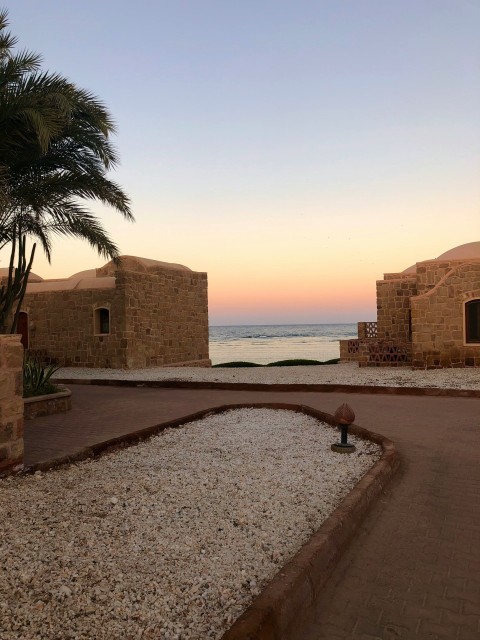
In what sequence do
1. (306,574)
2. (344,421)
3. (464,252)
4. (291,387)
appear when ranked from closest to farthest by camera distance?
(306,574) < (344,421) < (291,387) < (464,252)

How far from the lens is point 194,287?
73.2 ft

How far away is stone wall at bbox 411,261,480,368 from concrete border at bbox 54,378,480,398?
469 cm

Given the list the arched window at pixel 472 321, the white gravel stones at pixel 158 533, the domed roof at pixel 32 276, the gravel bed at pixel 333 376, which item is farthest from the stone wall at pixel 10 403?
the domed roof at pixel 32 276

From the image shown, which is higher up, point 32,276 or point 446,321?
point 32,276

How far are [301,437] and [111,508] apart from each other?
3351mm

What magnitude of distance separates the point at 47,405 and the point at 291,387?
5809mm

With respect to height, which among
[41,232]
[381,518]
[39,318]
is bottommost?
[381,518]

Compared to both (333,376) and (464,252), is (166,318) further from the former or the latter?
(464,252)

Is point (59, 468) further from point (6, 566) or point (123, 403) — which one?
point (123, 403)

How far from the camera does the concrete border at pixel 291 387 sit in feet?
36.4

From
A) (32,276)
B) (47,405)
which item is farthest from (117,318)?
(47,405)

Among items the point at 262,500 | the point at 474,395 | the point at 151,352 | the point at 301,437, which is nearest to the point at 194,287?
Result: the point at 151,352

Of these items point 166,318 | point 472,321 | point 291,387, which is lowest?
point 291,387

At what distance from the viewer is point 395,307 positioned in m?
19.4
